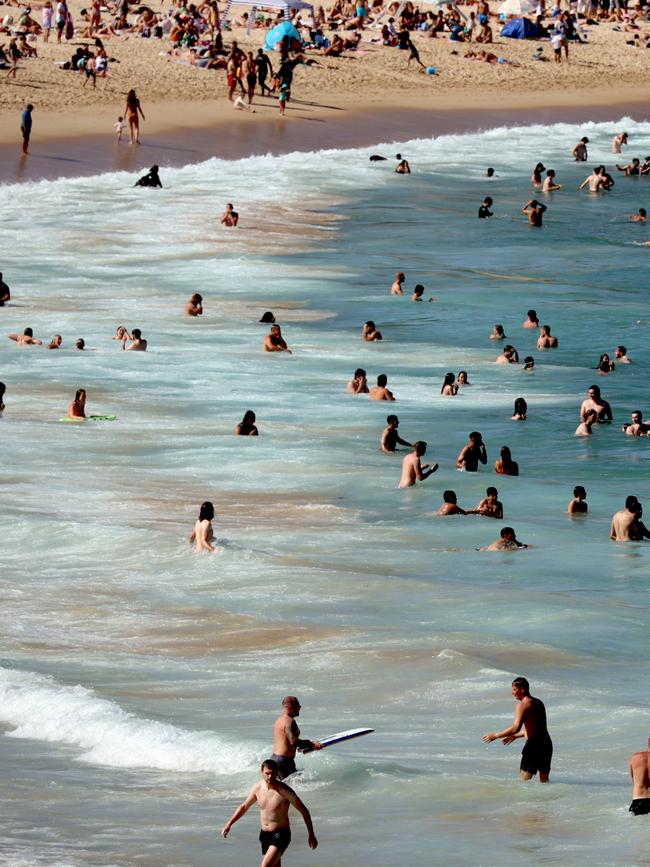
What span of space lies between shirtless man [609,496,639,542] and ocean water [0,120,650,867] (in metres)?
0.21

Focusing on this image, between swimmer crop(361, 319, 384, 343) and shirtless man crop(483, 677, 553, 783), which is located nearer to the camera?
shirtless man crop(483, 677, 553, 783)

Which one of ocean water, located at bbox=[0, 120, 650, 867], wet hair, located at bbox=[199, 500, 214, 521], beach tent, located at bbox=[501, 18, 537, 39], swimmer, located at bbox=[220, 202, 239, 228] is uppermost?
beach tent, located at bbox=[501, 18, 537, 39]

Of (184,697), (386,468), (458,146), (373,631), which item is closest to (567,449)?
(386,468)

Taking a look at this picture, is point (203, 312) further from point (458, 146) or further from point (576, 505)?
point (458, 146)

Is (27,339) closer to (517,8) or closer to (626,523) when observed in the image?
(626,523)

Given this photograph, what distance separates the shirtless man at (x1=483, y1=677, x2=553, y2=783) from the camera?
1220 centimetres

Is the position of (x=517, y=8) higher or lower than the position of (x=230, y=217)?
higher

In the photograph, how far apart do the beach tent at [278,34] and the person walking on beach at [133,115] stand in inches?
512

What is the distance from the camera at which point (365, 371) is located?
29078mm

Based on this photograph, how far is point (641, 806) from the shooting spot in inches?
462

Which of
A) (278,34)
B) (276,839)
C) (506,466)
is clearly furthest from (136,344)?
(278,34)

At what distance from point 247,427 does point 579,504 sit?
5.40 m

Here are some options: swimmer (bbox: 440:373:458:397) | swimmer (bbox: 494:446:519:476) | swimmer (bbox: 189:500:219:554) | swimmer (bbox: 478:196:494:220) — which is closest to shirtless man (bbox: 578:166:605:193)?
swimmer (bbox: 478:196:494:220)

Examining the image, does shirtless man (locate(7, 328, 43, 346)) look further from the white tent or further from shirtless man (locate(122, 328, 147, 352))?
the white tent
